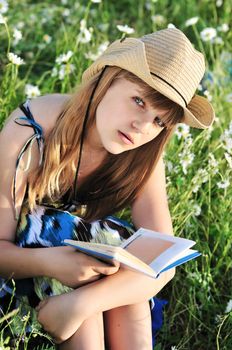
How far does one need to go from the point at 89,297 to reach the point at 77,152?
0.50 m

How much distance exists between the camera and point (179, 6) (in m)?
4.41

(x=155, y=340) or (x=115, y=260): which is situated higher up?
(x=115, y=260)

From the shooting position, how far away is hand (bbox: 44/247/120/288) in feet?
7.06

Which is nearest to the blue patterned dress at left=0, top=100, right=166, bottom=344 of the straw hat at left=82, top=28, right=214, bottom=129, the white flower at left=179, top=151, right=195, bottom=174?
the straw hat at left=82, top=28, right=214, bottom=129

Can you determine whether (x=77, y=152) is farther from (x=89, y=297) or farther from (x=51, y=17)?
(x=51, y=17)

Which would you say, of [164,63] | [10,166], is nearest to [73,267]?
[10,166]

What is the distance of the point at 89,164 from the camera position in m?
2.57

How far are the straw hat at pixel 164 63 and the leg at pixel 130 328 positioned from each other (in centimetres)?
55

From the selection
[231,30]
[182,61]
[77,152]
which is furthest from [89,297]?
[231,30]

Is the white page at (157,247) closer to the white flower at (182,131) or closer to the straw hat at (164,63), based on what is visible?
the straw hat at (164,63)

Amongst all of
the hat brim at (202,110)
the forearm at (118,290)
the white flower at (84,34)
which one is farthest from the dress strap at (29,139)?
the white flower at (84,34)

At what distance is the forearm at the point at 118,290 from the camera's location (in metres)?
2.18

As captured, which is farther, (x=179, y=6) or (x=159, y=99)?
(x=179, y=6)

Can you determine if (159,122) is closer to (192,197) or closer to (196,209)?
(196,209)
